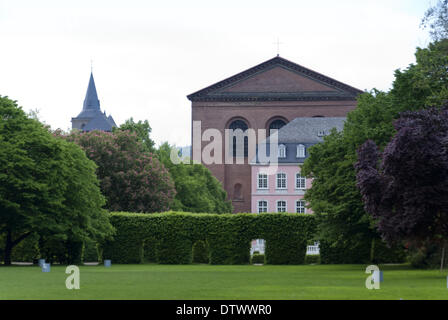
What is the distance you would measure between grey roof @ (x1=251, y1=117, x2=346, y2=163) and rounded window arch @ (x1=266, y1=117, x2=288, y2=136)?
481 cm

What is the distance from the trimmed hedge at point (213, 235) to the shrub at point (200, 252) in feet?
7.59

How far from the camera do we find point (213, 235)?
59250mm

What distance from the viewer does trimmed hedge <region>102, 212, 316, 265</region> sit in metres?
58.5

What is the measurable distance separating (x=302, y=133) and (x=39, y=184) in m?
54.4

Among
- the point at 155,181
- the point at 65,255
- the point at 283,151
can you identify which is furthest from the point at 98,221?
the point at 283,151

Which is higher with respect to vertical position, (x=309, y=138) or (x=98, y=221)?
(x=309, y=138)

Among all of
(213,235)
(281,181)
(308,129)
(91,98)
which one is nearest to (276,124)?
(308,129)

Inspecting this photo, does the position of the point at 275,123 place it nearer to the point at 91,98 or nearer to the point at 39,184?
the point at 39,184

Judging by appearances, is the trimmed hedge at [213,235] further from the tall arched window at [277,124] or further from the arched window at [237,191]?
the tall arched window at [277,124]

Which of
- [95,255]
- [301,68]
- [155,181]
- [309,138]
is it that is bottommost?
[95,255]

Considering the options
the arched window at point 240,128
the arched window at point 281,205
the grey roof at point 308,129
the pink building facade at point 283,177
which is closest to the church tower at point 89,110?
the arched window at point 240,128

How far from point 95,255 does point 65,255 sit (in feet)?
23.9

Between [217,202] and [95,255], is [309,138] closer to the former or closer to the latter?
[217,202]
